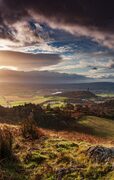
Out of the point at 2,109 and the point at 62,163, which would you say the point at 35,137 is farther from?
the point at 2,109

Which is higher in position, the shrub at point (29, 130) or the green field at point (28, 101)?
the shrub at point (29, 130)

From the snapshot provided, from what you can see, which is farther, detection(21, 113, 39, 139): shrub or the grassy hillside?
detection(21, 113, 39, 139): shrub

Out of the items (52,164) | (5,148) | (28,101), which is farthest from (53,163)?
(28,101)

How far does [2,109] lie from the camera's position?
25.3m

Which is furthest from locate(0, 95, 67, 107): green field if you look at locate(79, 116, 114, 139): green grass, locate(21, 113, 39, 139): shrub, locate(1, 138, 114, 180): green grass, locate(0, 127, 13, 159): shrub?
locate(0, 127, 13, 159): shrub

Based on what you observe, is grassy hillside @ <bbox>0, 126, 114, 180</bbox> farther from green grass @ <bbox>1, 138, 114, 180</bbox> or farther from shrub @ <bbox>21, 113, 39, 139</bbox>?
shrub @ <bbox>21, 113, 39, 139</bbox>

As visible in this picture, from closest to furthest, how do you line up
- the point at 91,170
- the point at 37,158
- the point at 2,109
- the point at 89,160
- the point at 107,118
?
the point at 91,170
the point at 89,160
the point at 37,158
the point at 2,109
the point at 107,118

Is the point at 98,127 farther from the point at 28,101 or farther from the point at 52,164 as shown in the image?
the point at 28,101

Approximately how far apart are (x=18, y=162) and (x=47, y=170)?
1286mm

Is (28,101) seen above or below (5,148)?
below

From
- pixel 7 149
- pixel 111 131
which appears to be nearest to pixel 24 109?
pixel 111 131

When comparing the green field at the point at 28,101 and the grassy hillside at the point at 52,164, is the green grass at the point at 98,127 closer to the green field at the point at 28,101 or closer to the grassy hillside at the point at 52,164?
the grassy hillside at the point at 52,164

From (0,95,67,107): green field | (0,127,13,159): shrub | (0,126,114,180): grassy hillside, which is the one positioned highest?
(0,127,13,159): shrub

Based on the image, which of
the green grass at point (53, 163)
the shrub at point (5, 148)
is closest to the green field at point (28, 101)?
the green grass at point (53, 163)
